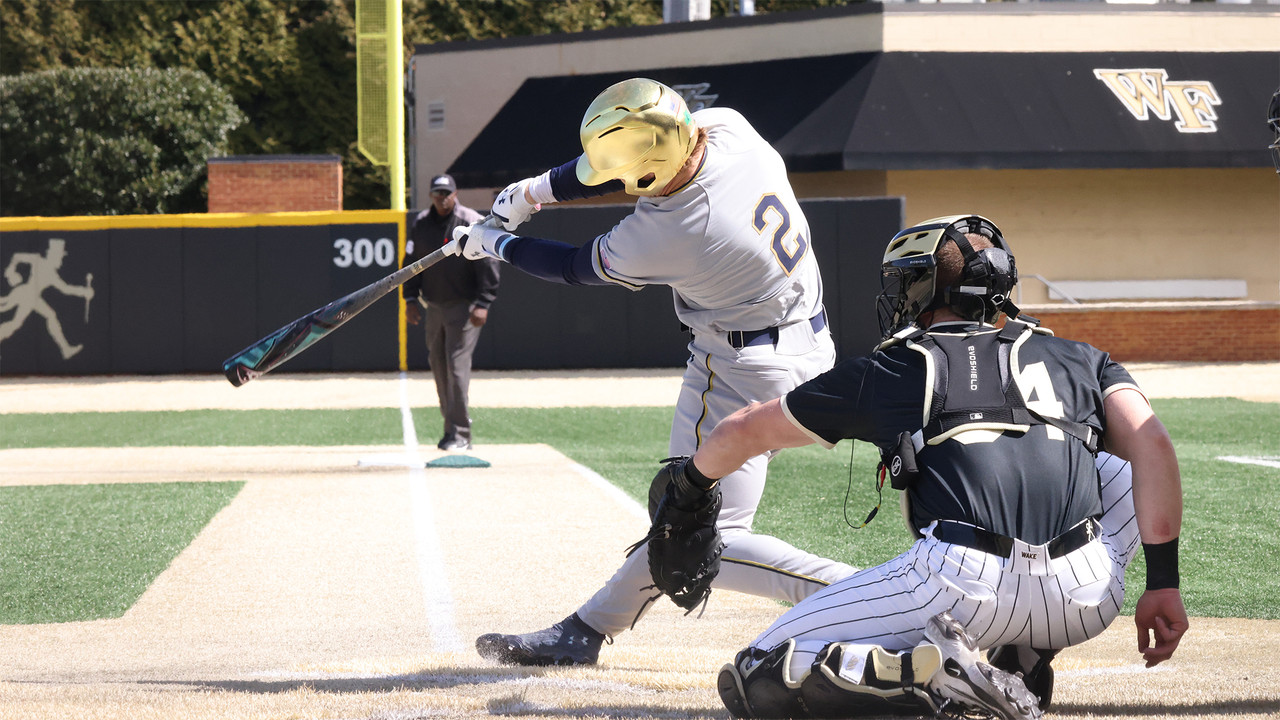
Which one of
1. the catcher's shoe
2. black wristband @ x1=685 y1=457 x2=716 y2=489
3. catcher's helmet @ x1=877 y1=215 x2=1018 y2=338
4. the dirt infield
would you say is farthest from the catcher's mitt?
the catcher's shoe

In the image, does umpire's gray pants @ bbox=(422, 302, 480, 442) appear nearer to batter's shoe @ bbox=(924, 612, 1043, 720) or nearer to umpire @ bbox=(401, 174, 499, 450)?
umpire @ bbox=(401, 174, 499, 450)

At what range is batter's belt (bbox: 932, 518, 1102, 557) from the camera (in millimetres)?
3182

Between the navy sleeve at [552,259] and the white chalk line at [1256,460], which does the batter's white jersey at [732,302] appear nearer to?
the navy sleeve at [552,259]

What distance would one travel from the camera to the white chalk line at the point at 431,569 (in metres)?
5.05

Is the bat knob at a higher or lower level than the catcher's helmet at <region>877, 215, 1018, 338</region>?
lower

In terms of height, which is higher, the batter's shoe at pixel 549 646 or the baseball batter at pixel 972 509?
the baseball batter at pixel 972 509

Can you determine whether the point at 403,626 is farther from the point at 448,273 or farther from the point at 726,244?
the point at 448,273

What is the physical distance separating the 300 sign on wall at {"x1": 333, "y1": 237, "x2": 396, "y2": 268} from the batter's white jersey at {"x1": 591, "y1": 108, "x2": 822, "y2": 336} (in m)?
15.0

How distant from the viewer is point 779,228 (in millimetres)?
4453

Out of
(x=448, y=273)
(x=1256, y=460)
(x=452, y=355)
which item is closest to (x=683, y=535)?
(x=452, y=355)

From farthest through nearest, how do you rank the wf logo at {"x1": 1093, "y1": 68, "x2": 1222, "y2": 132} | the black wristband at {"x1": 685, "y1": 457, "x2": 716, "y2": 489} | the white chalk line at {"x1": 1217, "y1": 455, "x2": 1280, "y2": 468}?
the wf logo at {"x1": 1093, "y1": 68, "x2": 1222, "y2": 132}, the white chalk line at {"x1": 1217, "y1": 455, "x2": 1280, "y2": 468}, the black wristband at {"x1": 685, "y1": 457, "x2": 716, "y2": 489}

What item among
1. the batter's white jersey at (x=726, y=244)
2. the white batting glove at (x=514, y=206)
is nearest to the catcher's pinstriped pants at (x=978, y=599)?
the batter's white jersey at (x=726, y=244)

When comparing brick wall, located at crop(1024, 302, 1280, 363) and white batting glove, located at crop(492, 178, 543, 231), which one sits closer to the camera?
white batting glove, located at crop(492, 178, 543, 231)

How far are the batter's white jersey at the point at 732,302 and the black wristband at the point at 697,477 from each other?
68cm
